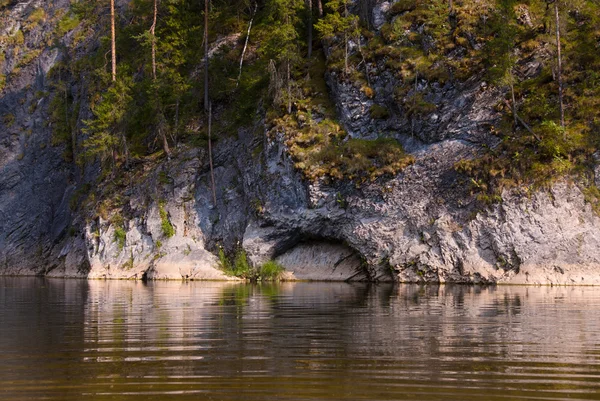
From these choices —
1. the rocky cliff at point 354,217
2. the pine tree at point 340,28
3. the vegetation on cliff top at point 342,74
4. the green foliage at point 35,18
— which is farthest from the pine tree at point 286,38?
the green foliage at point 35,18

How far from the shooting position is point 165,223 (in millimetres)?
41406

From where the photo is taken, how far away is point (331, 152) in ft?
125

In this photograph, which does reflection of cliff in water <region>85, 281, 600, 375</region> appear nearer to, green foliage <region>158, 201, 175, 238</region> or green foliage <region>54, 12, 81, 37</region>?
green foliage <region>158, 201, 175, 238</region>

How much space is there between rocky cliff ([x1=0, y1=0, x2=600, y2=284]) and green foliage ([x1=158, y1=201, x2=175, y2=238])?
75mm

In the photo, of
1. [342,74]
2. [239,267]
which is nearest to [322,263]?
[239,267]

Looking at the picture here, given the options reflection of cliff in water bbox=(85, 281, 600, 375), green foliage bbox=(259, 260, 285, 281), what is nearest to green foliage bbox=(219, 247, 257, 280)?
green foliage bbox=(259, 260, 285, 281)

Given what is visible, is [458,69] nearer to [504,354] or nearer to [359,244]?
[359,244]

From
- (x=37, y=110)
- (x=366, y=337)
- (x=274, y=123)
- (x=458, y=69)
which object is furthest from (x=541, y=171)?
(x=37, y=110)

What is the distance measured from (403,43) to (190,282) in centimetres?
1850

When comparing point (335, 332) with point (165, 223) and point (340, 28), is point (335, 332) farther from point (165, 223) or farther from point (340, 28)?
point (340, 28)

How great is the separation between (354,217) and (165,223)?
1238cm

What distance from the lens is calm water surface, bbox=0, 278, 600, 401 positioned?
25.0 feet

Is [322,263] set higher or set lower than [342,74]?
lower

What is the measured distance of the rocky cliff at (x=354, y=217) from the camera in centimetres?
3128
